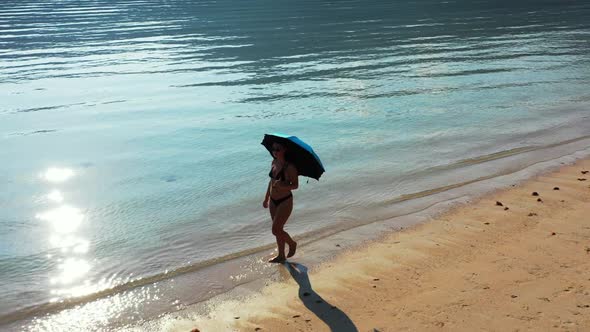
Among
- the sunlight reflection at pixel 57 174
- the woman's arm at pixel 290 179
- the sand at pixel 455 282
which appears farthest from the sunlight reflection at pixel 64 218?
the woman's arm at pixel 290 179

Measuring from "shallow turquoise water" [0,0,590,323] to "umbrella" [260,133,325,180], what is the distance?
192 centimetres

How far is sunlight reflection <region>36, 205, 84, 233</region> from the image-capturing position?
9570 mm

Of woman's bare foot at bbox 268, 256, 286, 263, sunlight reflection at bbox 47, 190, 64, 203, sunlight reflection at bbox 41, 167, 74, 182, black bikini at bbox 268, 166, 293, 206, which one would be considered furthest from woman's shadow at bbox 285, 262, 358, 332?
sunlight reflection at bbox 41, 167, 74, 182

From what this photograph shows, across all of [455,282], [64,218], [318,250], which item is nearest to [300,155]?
[318,250]

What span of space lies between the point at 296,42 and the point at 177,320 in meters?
26.9

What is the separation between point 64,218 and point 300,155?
15.4ft

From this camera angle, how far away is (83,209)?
10.3 meters

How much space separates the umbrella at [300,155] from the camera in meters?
7.05

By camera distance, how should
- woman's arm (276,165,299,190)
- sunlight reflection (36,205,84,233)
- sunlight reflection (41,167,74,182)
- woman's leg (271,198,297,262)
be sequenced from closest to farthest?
woman's arm (276,165,299,190) < woman's leg (271,198,297,262) < sunlight reflection (36,205,84,233) < sunlight reflection (41,167,74,182)

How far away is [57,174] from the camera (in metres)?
12.4

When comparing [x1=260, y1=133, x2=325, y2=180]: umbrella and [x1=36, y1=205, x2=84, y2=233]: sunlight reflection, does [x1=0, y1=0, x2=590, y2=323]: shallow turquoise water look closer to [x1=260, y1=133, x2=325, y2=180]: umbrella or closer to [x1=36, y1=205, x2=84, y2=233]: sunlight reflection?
[x1=36, y1=205, x2=84, y2=233]: sunlight reflection

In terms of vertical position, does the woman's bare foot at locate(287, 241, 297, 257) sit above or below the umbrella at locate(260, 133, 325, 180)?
below

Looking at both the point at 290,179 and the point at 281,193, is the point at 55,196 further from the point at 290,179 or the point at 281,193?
the point at 290,179

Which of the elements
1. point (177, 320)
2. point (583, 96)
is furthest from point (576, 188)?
point (583, 96)
